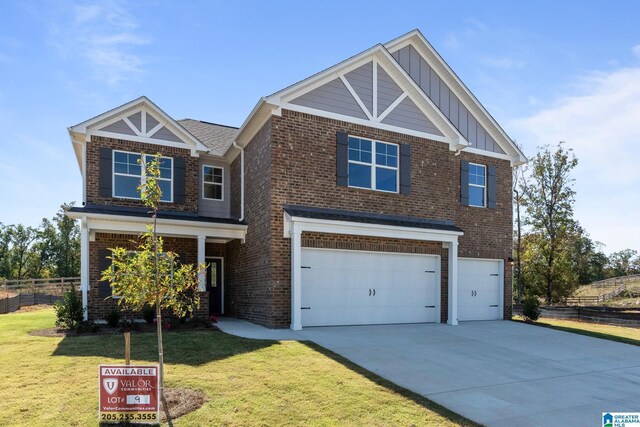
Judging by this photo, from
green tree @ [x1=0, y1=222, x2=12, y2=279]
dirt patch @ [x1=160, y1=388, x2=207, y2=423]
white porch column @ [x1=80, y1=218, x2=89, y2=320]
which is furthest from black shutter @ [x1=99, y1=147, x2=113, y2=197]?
green tree @ [x1=0, y1=222, x2=12, y2=279]

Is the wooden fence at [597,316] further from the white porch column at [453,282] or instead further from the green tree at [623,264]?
the green tree at [623,264]

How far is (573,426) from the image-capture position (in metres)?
5.89

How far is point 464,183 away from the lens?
16.4m

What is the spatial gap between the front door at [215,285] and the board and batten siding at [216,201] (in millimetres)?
1730

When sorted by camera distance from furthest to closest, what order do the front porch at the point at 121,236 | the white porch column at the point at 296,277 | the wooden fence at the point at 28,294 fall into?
the wooden fence at the point at 28,294
the front porch at the point at 121,236
the white porch column at the point at 296,277

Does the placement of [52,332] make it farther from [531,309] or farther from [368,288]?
[531,309]

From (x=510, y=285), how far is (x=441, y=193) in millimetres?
4903

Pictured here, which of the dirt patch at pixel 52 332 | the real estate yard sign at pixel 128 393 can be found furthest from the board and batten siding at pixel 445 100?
the real estate yard sign at pixel 128 393

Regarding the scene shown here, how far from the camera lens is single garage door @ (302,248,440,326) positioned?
41.3 feet

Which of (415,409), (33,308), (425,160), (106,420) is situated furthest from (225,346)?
(33,308)

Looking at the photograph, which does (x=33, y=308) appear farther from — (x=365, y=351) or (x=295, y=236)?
(x=365, y=351)

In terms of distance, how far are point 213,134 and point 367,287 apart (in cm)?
956

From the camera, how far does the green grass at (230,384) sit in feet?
18.8

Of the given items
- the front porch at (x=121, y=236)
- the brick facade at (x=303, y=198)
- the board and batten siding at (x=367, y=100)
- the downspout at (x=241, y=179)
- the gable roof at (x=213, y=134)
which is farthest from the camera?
the gable roof at (x=213, y=134)
